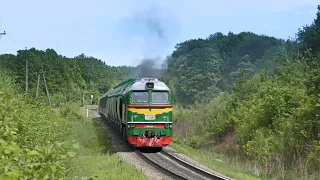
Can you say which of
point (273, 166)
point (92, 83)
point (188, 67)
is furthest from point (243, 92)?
point (92, 83)

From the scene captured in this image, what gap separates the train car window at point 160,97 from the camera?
18.9m

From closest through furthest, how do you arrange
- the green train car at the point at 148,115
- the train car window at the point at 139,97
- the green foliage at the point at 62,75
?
1. the green train car at the point at 148,115
2. the train car window at the point at 139,97
3. the green foliage at the point at 62,75

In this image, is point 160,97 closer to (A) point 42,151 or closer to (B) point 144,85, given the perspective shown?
(B) point 144,85

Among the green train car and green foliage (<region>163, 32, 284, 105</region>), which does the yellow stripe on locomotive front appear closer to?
the green train car

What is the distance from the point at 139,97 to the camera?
61.5 feet

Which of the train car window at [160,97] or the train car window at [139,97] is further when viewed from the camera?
the train car window at [160,97]

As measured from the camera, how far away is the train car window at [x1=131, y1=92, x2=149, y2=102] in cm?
1866

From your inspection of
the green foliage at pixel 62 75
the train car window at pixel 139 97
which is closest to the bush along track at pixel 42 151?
the train car window at pixel 139 97

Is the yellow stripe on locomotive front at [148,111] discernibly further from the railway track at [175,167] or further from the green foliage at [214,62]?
the green foliage at [214,62]

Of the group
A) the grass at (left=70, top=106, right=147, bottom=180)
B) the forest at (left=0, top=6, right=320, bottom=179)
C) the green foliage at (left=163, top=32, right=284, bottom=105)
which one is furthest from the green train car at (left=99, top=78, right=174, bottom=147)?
the green foliage at (left=163, top=32, right=284, bottom=105)

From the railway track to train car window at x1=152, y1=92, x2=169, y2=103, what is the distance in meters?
2.52

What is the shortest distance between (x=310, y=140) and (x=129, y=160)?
9187 mm

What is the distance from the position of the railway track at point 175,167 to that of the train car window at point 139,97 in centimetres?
248

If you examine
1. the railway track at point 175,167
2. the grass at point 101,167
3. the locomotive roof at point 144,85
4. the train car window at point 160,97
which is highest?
the locomotive roof at point 144,85
